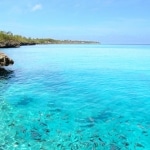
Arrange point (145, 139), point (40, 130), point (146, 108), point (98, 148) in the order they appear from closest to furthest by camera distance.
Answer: point (98, 148) → point (145, 139) → point (40, 130) → point (146, 108)

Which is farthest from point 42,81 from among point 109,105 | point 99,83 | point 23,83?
point 109,105

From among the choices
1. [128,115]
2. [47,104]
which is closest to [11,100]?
[47,104]

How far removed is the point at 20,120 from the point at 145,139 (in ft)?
22.9

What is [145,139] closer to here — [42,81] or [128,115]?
[128,115]

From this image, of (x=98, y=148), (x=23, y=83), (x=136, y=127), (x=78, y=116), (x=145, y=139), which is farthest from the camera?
(x=23, y=83)

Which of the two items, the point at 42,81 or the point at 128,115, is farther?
the point at 42,81

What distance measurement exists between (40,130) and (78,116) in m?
3.02

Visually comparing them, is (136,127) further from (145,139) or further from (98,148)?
(98,148)

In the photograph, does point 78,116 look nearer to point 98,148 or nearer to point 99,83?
point 98,148

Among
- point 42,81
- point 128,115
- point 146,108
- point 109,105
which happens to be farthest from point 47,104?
point 42,81

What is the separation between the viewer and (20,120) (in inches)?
502

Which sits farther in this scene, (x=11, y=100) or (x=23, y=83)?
(x=23, y=83)

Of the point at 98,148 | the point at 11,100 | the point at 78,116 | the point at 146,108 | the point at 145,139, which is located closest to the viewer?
the point at 98,148

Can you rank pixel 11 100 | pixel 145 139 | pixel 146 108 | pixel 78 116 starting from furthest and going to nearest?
1. pixel 11 100
2. pixel 146 108
3. pixel 78 116
4. pixel 145 139
